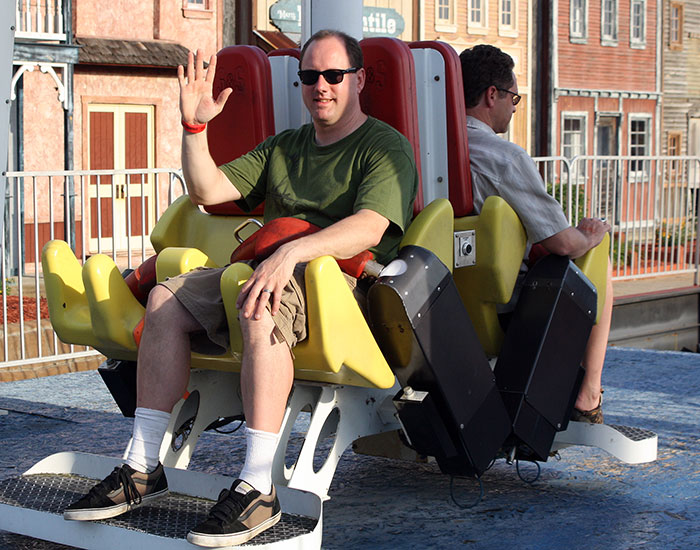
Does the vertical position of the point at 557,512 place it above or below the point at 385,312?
below

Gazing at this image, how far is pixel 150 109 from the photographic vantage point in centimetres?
1853

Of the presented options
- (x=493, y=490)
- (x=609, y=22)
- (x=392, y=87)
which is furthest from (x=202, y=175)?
(x=609, y=22)

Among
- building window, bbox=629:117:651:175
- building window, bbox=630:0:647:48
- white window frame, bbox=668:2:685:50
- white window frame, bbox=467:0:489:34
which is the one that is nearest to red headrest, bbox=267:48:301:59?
white window frame, bbox=467:0:489:34

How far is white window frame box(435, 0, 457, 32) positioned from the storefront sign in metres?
1.15

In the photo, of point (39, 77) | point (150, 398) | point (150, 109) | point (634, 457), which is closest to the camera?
point (150, 398)

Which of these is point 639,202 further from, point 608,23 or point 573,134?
point 608,23

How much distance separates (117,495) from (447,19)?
853 inches

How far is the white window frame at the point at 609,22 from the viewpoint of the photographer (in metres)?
27.3

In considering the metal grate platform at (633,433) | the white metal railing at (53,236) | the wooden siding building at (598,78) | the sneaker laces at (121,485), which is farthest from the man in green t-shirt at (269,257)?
the wooden siding building at (598,78)

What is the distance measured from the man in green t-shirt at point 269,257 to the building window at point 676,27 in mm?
27566

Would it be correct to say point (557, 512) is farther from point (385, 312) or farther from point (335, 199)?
point (335, 199)

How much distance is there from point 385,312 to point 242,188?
28.4 inches

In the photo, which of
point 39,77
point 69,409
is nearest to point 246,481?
point 69,409

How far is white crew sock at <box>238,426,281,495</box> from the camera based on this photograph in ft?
9.90
